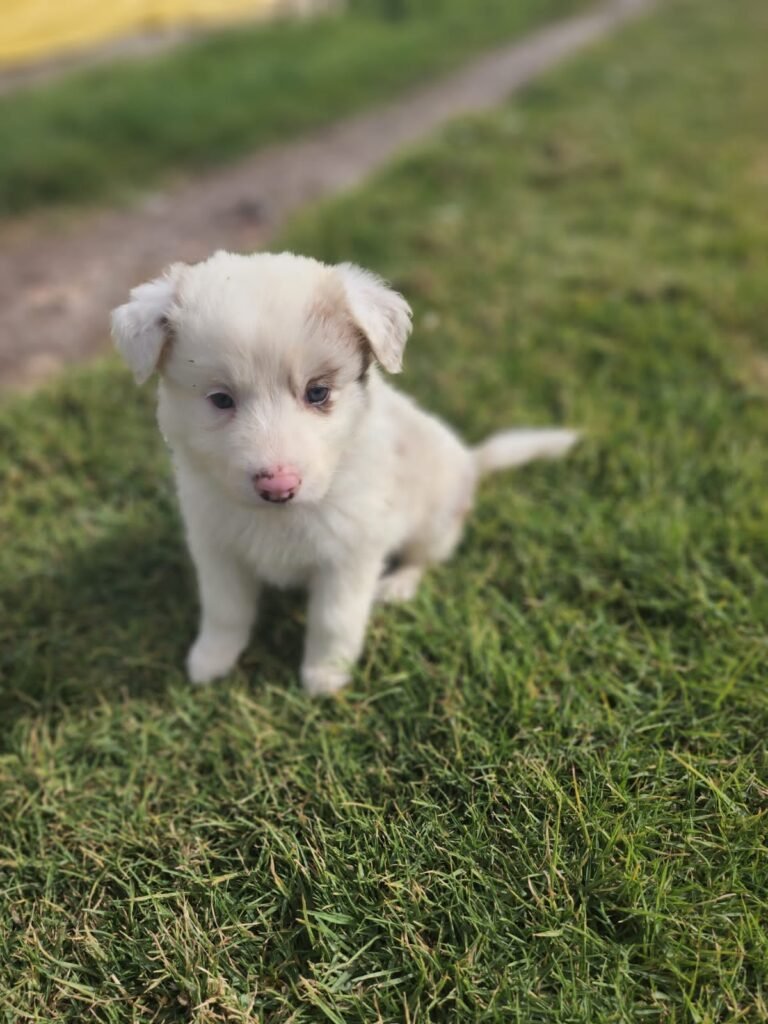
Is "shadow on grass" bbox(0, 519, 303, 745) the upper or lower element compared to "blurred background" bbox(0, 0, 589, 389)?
lower

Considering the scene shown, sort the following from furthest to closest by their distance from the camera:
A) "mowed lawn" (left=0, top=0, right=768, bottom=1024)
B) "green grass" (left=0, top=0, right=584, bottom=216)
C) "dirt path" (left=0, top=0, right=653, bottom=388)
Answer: "green grass" (left=0, top=0, right=584, bottom=216)
"dirt path" (left=0, top=0, right=653, bottom=388)
"mowed lawn" (left=0, top=0, right=768, bottom=1024)

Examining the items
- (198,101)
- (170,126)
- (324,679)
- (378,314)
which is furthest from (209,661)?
(198,101)

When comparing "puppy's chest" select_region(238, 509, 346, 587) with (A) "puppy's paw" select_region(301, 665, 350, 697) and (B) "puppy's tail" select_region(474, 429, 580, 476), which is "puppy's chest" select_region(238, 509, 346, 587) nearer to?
(A) "puppy's paw" select_region(301, 665, 350, 697)

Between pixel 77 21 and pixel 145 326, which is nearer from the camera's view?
pixel 145 326

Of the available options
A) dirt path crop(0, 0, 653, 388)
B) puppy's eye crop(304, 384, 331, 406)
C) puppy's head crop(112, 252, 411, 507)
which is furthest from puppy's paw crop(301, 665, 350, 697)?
dirt path crop(0, 0, 653, 388)

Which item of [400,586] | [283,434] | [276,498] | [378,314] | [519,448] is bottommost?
[400,586]

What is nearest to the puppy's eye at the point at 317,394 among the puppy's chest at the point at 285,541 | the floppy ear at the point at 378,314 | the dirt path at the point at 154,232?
the floppy ear at the point at 378,314

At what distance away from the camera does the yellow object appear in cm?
660

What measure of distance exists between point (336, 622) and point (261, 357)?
0.92 meters

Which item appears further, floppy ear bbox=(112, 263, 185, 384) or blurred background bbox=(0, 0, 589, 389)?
blurred background bbox=(0, 0, 589, 389)

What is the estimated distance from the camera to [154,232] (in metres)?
5.51

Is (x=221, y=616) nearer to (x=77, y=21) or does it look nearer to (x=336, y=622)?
(x=336, y=622)

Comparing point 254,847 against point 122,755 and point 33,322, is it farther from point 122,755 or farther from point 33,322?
point 33,322

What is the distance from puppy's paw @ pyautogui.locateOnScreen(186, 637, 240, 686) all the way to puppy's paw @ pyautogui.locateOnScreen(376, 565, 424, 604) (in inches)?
22.1
